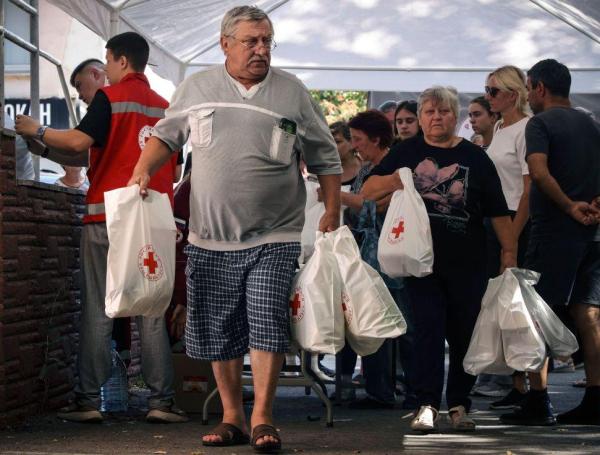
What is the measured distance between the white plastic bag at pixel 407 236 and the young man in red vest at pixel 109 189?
1.38 m

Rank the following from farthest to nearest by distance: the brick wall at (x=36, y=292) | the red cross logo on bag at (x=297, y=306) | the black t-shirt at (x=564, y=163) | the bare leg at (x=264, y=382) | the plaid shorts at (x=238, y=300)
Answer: the black t-shirt at (x=564, y=163)
the brick wall at (x=36, y=292)
the red cross logo on bag at (x=297, y=306)
the plaid shorts at (x=238, y=300)
the bare leg at (x=264, y=382)

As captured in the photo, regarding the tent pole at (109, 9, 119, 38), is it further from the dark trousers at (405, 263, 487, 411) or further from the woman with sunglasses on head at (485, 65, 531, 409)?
the dark trousers at (405, 263, 487, 411)

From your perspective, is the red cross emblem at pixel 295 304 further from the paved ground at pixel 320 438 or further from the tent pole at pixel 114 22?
the tent pole at pixel 114 22

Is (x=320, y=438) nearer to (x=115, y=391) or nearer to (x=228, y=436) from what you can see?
(x=228, y=436)

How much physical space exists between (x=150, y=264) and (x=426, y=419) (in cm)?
172

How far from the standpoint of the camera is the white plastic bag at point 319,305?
6574 mm

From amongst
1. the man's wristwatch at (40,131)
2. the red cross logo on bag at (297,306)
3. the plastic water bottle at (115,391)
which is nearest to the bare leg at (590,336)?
the red cross logo on bag at (297,306)

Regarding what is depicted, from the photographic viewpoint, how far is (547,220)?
8141 mm

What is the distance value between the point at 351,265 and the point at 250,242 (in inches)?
22.5

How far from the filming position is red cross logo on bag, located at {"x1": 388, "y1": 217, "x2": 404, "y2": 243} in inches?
286

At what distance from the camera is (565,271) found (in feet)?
26.3

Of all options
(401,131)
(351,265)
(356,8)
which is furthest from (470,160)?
(356,8)

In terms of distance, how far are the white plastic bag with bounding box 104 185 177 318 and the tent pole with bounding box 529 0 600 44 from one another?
9541 mm

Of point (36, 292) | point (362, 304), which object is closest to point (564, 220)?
point (362, 304)
